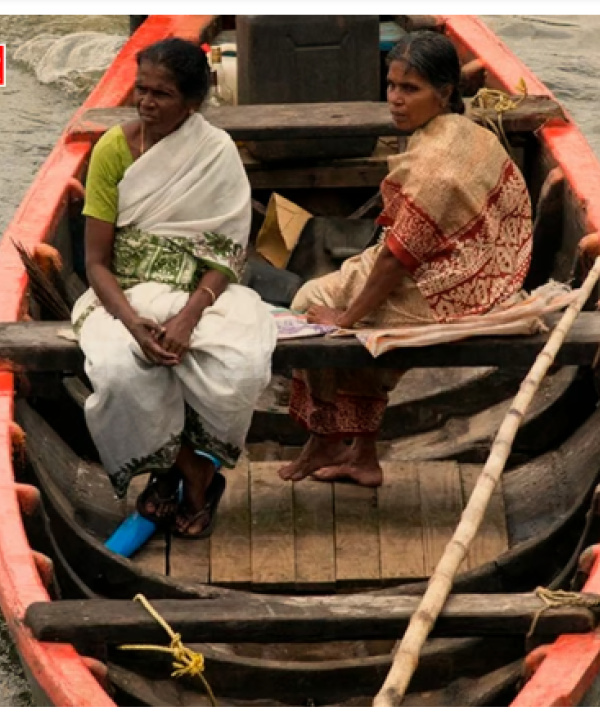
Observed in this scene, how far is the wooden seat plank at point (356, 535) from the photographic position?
509cm

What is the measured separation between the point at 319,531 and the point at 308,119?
1737mm

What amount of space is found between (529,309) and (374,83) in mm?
2224

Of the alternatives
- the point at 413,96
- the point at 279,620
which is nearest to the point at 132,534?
the point at 279,620

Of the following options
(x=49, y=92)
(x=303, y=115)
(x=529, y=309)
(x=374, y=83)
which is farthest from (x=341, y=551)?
(x=49, y=92)

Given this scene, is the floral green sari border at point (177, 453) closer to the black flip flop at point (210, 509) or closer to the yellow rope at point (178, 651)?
the black flip flop at point (210, 509)

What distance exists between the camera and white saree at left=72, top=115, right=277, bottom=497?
482 centimetres

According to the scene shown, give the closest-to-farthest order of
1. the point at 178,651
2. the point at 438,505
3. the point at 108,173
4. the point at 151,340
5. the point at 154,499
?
the point at 178,651 < the point at 151,340 < the point at 108,173 < the point at 154,499 < the point at 438,505

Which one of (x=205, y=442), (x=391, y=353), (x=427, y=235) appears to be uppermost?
(x=427, y=235)

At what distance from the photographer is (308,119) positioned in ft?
21.0

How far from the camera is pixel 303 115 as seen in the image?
6.44m

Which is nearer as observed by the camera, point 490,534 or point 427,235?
point 427,235

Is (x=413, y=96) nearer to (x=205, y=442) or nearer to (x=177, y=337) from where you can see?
(x=177, y=337)

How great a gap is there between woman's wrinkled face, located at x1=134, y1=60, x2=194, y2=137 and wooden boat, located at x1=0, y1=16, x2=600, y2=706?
2.08ft

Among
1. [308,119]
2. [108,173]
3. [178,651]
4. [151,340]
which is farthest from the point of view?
[308,119]
